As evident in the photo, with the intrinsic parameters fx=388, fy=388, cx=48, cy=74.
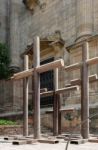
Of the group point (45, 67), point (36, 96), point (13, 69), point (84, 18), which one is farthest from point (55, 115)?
point (13, 69)

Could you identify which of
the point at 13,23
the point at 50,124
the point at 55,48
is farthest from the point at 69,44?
the point at 13,23

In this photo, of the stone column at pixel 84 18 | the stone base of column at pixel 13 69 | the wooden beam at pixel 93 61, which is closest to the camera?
the wooden beam at pixel 93 61

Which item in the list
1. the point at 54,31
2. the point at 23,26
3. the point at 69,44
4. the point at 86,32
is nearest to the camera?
the point at 86,32

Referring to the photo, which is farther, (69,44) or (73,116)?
(69,44)

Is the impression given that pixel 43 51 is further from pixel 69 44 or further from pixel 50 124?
pixel 50 124

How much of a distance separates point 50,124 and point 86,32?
200 inches

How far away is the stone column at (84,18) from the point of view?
19328 millimetres

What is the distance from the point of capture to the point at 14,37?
26.6 m

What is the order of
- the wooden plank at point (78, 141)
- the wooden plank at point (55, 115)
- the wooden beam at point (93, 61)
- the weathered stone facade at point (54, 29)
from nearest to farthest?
the wooden plank at point (78, 141)
the wooden beam at point (93, 61)
the wooden plank at point (55, 115)
the weathered stone facade at point (54, 29)

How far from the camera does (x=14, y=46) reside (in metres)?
26.5

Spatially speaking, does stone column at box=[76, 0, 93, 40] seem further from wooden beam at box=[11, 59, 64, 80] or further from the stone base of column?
wooden beam at box=[11, 59, 64, 80]

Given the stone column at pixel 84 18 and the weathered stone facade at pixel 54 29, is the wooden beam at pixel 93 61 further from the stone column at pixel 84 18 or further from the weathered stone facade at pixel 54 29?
the stone column at pixel 84 18

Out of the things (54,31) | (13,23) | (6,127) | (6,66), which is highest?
(13,23)

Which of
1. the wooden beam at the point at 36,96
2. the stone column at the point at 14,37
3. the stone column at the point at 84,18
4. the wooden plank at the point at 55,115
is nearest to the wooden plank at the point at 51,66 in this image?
the wooden beam at the point at 36,96
